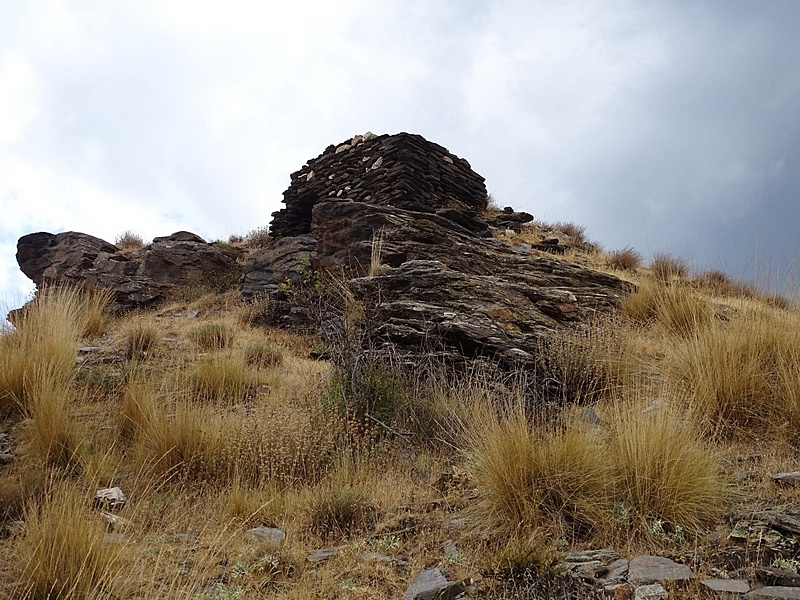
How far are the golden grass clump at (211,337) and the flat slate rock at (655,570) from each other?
583cm

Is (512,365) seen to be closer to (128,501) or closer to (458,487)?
(458,487)

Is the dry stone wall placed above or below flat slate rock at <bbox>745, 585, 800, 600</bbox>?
above

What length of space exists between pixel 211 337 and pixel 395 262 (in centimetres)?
290

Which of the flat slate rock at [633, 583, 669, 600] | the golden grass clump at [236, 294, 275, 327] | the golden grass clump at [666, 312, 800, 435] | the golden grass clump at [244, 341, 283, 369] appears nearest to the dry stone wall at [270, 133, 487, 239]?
the golden grass clump at [236, 294, 275, 327]

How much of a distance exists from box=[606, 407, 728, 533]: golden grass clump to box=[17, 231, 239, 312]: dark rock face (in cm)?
1119

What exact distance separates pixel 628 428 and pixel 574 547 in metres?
0.74

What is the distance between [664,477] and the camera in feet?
8.37

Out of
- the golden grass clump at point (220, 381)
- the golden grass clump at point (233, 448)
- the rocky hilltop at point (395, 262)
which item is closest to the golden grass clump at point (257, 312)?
the rocky hilltop at point (395, 262)

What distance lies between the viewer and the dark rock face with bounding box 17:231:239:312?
12047mm

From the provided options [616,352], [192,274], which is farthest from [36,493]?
[192,274]

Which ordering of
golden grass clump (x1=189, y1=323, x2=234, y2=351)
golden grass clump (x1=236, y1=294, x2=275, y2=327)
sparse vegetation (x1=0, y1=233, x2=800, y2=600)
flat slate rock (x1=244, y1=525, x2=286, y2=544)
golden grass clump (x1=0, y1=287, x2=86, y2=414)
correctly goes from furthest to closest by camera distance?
golden grass clump (x1=236, y1=294, x2=275, y2=327)
golden grass clump (x1=189, y1=323, x2=234, y2=351)
golden grass clump (x1=0, y1=287, x2=86, y2=414)
flat slate rock (x1=244, y1=525, x2=286, y2=544)
sparse vegetation (x1=0, y1=233, x2=800, y2=600)

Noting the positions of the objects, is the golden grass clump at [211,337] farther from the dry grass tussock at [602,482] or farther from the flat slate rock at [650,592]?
the flat slate rock at [650,592]

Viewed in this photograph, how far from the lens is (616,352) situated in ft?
16.0

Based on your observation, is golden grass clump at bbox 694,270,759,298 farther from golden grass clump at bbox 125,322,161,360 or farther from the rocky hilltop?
golden grass clump at bbox 125,322,161,360
